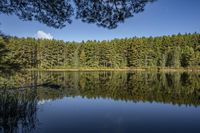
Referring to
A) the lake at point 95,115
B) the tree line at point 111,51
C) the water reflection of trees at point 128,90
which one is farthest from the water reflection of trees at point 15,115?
the tree line at point 111,51

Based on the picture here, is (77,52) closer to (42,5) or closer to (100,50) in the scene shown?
(100,50)

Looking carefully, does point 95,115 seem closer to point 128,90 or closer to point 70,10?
point 70,10

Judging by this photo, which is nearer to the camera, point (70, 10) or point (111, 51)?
point (70, 10)

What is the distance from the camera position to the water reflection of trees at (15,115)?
35.9 feet

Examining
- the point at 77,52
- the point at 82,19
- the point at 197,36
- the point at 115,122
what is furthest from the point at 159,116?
the point at 197,36

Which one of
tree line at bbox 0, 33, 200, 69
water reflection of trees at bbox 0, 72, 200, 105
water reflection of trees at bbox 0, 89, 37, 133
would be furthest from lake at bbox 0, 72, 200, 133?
tree line at bbox 0, 33, 200, 69

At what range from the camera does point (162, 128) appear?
12.2 metres

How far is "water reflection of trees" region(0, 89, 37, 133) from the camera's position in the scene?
430 inches

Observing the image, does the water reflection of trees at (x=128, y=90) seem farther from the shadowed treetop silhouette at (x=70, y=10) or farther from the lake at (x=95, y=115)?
the shadowed treetop silhouette at (x=70, y=10)

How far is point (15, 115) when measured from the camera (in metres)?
12.0

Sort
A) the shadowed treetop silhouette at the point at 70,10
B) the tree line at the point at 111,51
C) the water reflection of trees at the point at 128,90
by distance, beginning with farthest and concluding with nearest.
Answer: the tree line at the point at 111,51
the water reflection of trees at the point at 128,90
the shadowed treetop silhouette at the point at 70,10

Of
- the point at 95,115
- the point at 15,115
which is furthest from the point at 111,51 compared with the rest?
the point at 15,115

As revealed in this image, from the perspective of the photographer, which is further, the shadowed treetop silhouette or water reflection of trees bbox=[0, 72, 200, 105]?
water reflection of trees bbox=[0, 72, 200, 105]

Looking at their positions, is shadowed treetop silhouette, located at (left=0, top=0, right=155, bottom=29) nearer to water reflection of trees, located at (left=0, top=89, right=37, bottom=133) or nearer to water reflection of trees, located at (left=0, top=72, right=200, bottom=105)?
water reflection of trees, located at (left=0, top=89, right=37, bottom=133)
